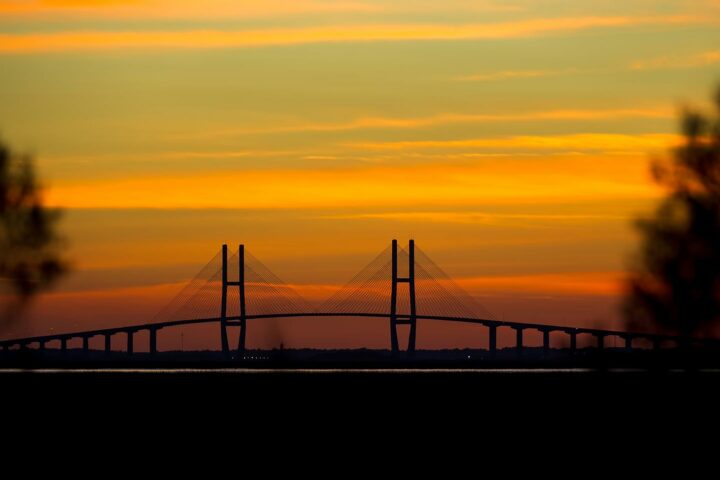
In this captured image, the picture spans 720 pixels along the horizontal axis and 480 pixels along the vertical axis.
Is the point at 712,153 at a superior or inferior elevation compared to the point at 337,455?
superior

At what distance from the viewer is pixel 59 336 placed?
484 ft

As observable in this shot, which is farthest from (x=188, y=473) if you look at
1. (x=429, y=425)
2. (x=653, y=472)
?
(x=429, y=425)

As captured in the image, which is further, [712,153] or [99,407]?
[712,153]

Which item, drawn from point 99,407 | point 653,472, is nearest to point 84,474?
point 653,472

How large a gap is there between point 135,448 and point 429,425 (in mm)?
7720

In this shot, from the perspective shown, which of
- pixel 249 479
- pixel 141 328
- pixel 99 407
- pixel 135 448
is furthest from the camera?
pixel 141 328

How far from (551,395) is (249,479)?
2767 cm

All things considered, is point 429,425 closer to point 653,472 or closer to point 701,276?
point 653,472

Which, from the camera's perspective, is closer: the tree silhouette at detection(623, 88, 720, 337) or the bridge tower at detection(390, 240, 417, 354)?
the tree silhouette at detection(623, 88, 720, 337)

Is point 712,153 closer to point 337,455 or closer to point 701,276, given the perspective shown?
point 701,276

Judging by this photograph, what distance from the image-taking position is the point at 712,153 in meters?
60.6

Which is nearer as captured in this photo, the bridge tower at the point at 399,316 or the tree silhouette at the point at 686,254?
the tree silhouette at the point at 686,254

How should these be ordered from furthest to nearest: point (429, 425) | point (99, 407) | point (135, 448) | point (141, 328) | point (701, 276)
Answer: point (141, 328) → point (701, 276) → point (99, 407) → point (429, 425) → point (135, 448)

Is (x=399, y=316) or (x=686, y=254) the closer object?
(x=686, y=254)
